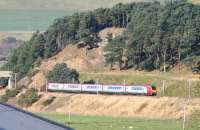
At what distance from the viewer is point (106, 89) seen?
3258 inches

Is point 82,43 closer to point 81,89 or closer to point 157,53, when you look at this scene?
point 157,53

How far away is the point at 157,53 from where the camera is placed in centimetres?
10225

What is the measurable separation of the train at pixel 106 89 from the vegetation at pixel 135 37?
55.7 ft

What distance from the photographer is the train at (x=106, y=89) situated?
79.8 m

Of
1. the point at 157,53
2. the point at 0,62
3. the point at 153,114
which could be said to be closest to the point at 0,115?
the point at 153,114

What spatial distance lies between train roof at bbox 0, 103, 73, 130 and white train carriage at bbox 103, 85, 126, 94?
75.6 m

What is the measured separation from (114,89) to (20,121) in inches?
3056

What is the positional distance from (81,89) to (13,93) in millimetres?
9553

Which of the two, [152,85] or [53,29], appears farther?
[53,29]

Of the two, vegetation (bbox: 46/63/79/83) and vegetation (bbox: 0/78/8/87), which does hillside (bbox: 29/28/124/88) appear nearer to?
vegetation (bbox: 0/78/8/87)

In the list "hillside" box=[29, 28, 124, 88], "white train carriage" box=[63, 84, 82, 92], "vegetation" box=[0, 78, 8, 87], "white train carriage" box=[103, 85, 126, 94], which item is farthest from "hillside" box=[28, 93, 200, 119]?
"vegetation" box=[0, 78, 8, 87]

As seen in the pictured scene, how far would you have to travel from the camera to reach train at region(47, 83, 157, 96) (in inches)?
3142

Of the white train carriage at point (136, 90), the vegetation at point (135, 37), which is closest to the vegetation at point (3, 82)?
the vegetation at point (135, 37)

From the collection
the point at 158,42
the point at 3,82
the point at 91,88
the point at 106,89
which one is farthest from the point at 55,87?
the point at 3,82
